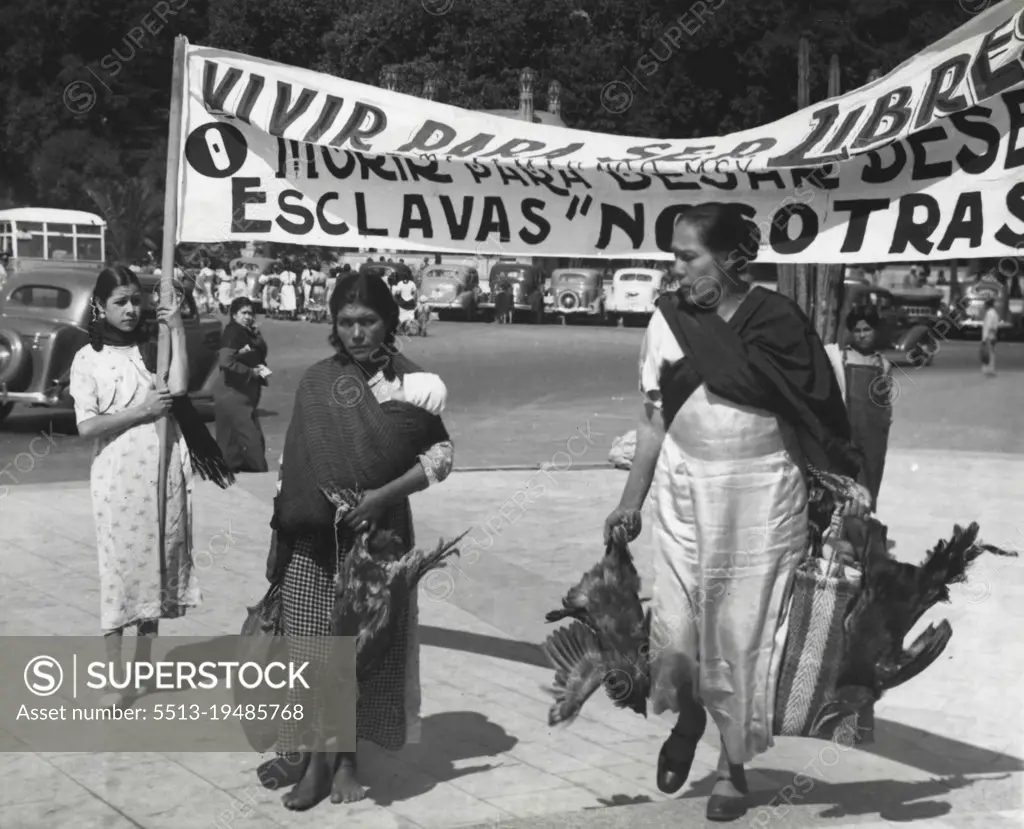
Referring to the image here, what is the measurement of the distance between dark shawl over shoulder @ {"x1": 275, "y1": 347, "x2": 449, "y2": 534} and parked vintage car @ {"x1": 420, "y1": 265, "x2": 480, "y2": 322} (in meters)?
34.9

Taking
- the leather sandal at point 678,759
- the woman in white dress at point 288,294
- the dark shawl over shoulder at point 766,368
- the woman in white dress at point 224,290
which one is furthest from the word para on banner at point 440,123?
the woman in white dress at point 224,290

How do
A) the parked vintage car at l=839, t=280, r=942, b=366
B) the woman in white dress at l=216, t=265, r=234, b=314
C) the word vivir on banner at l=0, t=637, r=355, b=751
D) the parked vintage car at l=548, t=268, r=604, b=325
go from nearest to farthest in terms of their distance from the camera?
the word vivir on banner at l=0, t=637, r=355, b=751 < the parked vintage car at l=839, t=280, r=942, b=366 < the woman in white dress at l=216, t=265, r=234, b=314 < the parked vintage car at l=548, t=268, r=604, b=325

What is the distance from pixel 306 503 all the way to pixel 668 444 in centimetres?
108

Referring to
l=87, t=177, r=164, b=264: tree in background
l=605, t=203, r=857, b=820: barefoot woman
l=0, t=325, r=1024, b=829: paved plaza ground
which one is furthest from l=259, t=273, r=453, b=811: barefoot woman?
l=87, t=177, r=164, b=264: tree in background

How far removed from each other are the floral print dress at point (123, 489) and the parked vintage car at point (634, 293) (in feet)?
115

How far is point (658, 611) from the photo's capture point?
14.8 ft

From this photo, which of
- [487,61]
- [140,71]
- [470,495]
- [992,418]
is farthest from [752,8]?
[470,495]

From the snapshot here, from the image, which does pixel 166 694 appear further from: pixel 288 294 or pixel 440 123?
pixel 288 294

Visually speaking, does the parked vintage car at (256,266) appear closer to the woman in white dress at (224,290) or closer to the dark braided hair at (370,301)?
the woman in white dress at (224,290)

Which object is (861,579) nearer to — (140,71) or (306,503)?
(306,503)

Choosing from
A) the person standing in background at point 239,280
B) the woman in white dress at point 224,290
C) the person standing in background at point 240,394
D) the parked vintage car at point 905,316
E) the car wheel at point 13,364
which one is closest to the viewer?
the person standing in background at point 240,394

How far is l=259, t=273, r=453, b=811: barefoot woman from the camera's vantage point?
4.55 metres

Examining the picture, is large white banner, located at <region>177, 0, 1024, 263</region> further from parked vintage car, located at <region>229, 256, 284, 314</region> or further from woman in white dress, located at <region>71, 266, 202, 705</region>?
parked vintage car, located at <region>229, 256, 284, 314</region>

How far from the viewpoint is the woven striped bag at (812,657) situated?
439cm
